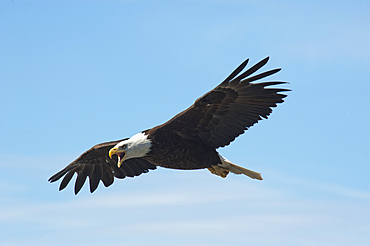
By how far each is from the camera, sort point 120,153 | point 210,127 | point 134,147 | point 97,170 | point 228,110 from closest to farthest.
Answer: point 228,110, point 210,127, point 134,147, point 120,153, point 97,170

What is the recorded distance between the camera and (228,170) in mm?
8242

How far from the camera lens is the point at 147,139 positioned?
24.5ft

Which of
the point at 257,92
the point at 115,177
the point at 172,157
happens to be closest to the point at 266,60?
the point at 257,92

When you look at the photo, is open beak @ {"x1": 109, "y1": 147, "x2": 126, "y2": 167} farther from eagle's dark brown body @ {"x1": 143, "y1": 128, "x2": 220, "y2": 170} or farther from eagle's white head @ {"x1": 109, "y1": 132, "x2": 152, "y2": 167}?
eagle's dark brown body @ {"x1": 143, "y1": 128, "x2": 220, "y2": 170}

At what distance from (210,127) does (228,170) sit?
1.27 metres

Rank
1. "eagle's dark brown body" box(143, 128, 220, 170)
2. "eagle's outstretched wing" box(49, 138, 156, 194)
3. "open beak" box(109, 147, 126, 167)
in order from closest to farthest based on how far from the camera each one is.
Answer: "eagle's dark brown body" box(143, 128, 220, 170), "open beak" box(109, 147, 126, 167), "eagle's outstretched wing" box(49, 138, 156, 194)

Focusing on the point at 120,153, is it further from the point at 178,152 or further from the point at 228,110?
the point at 228,110

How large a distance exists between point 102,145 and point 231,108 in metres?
3.04

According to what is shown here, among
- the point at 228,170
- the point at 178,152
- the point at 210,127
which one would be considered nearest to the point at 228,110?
the point at 210,127

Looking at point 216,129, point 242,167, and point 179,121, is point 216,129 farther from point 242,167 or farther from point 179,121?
point 242,167

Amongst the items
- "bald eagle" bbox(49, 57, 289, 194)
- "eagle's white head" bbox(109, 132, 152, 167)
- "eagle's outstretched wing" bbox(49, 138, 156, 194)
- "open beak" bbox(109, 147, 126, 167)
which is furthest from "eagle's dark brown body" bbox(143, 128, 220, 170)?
"eagle's outstretched wing" bbox(49, 138, 156, 194)

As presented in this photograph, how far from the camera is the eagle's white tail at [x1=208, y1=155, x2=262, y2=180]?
8109 millimetres

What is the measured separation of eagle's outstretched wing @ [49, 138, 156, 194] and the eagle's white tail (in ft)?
5.47

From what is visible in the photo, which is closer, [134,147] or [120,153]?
[134,147]
